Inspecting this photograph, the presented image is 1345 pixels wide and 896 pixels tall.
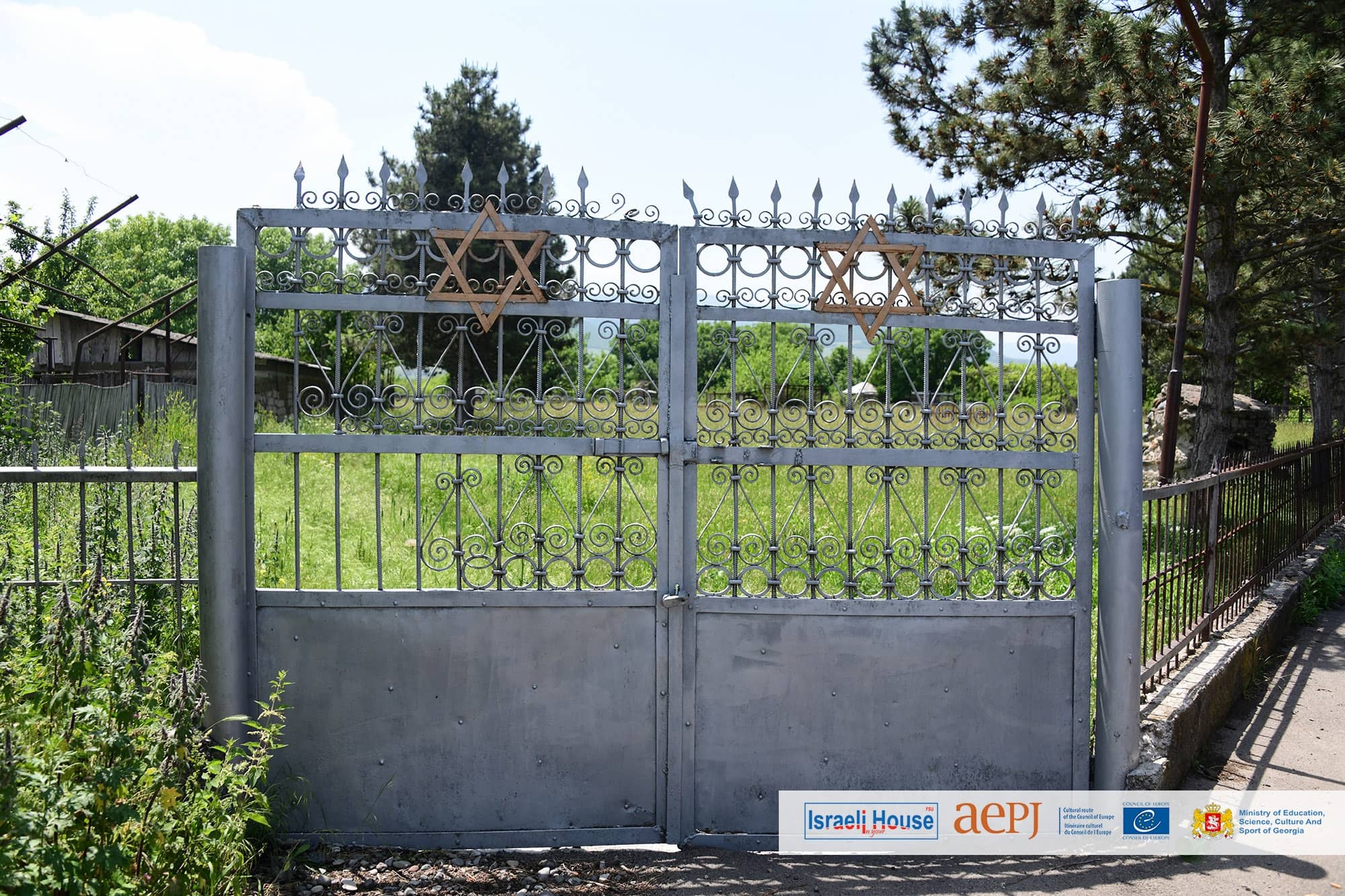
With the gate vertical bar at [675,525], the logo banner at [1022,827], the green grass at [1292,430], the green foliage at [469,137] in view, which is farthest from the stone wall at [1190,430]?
the green foliage at [469,137]

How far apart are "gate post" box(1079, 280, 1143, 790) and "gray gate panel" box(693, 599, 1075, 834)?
6.5 inches

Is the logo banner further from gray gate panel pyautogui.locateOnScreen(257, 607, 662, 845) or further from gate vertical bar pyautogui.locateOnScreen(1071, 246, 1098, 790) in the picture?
gray gate panel pyautogui.locateOnScreen(257, 607, 662, 845)

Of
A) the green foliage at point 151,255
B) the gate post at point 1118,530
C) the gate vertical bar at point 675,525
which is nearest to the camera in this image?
the gate vertical bar at point 675,525

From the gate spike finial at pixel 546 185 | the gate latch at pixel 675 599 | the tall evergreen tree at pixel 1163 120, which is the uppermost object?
the tall evergreen tree at pixel 1163 120

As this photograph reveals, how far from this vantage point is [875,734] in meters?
4.21

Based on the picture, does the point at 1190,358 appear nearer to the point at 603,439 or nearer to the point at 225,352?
the point at 603,439

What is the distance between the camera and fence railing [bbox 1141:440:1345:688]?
5109 mm

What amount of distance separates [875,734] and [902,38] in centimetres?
943

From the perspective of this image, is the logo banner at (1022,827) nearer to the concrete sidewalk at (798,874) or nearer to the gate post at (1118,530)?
the concrete sidewalk at (798,874)

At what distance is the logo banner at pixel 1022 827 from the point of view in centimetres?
414

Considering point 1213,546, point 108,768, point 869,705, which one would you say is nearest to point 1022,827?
point 869,705

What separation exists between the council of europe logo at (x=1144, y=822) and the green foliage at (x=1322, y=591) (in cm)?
501

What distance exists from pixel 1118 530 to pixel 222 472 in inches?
145

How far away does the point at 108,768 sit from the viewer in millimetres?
2730
